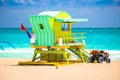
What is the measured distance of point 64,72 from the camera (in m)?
20.7

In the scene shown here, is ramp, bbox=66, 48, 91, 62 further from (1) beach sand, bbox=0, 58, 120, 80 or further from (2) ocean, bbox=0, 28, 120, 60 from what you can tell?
(2) ocean, bbox=0, 28, 120, 60

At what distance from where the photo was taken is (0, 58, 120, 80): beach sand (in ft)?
62.8

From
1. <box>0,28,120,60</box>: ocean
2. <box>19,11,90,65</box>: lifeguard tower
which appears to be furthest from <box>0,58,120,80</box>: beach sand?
<box>0,28,120,60</box>: ocean

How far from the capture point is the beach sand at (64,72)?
1915 centimetres

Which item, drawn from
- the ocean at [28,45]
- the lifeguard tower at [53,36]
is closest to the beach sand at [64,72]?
the lifeguard tower at [53,36]

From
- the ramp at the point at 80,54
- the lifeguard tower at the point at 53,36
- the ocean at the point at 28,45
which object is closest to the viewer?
the lifeguard tower at the point at 53,36

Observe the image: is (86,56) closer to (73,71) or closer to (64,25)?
(64,25)

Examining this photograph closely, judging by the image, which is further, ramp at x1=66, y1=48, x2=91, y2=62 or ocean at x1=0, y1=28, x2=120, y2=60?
ocean at x1=0, y1=28, x2=120, y2=60

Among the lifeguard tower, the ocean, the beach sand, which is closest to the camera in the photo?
the beach sand

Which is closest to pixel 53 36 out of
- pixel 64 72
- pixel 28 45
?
pixel 64 72

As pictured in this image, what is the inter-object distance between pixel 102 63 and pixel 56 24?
8.26ft

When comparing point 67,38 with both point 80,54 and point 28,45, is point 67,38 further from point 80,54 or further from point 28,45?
point 28,45

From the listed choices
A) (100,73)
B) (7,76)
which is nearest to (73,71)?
(100,73)

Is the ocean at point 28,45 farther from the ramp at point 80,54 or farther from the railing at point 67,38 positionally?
the railing at point 67,38
